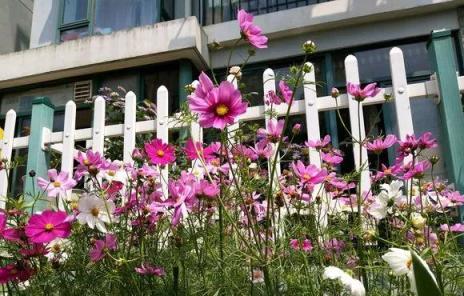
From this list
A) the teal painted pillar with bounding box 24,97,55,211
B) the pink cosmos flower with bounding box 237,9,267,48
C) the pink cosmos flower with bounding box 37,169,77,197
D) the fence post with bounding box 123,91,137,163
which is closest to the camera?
the pink cosmos flower with bounding box 237,9,267,48

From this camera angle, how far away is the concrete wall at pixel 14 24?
329 inches

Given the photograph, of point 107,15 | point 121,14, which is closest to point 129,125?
point 121,14

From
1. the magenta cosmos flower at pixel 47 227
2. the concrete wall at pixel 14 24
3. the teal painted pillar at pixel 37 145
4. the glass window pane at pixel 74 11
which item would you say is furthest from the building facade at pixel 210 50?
the magenta cosmos flower at pixel 47 227

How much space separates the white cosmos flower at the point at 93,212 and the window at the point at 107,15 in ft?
20.0

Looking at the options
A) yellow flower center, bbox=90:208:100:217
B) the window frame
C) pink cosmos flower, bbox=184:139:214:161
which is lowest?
yellow flower center, bbox=90:208:100:217

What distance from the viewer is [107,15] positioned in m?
7.25

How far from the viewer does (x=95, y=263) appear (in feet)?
3.89

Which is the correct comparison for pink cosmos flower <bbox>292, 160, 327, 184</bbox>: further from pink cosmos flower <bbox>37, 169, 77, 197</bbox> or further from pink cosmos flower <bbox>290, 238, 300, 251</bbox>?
pink cosmos flower <bbox>37, 169, 77, 197</bbox>

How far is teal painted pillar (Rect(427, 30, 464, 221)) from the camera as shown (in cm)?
220

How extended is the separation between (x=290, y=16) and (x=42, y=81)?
3937mm

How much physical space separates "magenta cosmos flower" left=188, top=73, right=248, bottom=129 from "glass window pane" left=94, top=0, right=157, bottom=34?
6364 millimetres

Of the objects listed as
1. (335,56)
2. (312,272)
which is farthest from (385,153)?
(312,272)

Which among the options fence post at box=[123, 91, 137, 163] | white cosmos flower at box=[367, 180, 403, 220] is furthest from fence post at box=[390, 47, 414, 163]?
fence post at box=[123, 91, 137, 163]

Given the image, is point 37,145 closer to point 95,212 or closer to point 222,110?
point 95,212
